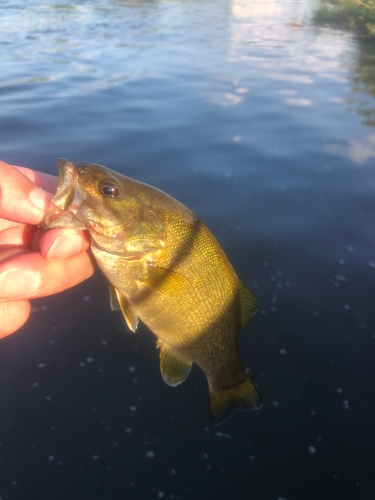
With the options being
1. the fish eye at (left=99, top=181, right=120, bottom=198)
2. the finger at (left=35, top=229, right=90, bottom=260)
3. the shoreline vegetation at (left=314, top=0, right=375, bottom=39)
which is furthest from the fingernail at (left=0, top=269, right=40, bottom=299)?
the shoreline vegetation at (left=314, top=0, right=375, bottom=39)

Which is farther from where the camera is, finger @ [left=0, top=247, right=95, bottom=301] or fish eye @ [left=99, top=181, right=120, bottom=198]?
finger @ [left=0, top=247, right=95, bottom=301]

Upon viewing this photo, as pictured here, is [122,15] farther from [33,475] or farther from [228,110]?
[33,475]

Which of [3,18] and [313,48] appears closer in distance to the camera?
[313,48]

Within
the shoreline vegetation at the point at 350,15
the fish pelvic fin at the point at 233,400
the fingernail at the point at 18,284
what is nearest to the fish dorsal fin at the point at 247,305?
the fish pelvic fin at the point at 233,400

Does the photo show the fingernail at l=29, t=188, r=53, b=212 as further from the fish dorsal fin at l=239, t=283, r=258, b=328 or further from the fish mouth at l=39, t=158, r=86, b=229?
the fish dorsal fin at l=239, t=283, r=258, b=328

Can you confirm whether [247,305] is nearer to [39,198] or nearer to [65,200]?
[65,200]

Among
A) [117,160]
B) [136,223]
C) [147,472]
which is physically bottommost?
[147,472]

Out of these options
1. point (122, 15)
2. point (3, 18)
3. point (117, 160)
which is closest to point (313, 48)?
point (122, 15)

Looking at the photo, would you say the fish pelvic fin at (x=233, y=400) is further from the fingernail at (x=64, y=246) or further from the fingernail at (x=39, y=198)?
the fingernail at (x=39, y=198)
